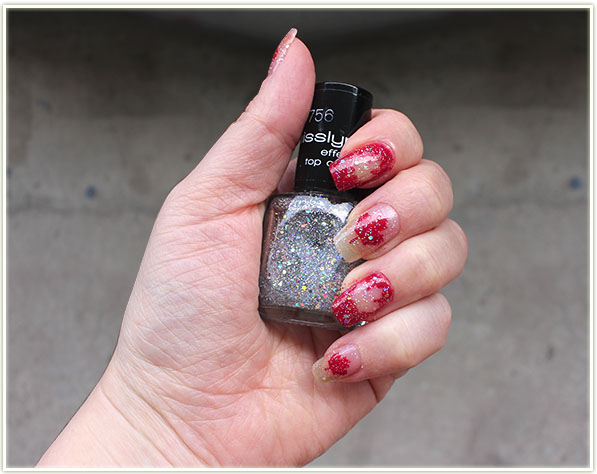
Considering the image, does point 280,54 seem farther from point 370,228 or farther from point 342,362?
point 342,362

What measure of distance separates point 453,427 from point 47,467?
3.76ft

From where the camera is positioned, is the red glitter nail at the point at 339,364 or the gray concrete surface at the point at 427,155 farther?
the gray concrete surface at the point at 427,155

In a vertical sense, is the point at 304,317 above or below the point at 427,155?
below

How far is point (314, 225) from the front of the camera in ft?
1.94

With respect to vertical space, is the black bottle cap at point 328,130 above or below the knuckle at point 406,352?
above

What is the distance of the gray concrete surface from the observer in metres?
1.38

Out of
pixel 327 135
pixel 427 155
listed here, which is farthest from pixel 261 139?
pixel 427 155

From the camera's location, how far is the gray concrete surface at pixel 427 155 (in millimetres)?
1385

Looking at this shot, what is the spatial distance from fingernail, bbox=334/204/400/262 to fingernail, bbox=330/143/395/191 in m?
0.04

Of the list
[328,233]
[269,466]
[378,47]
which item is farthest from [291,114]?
[378,47]

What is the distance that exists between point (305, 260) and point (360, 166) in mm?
137

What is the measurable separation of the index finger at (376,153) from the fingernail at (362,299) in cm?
12

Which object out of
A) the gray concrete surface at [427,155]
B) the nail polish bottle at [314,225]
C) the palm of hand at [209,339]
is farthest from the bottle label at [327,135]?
the gray concrete surface at [427,155]

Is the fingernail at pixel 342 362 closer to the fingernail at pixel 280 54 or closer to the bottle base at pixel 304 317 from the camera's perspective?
the bottle base at pixel 304 317
